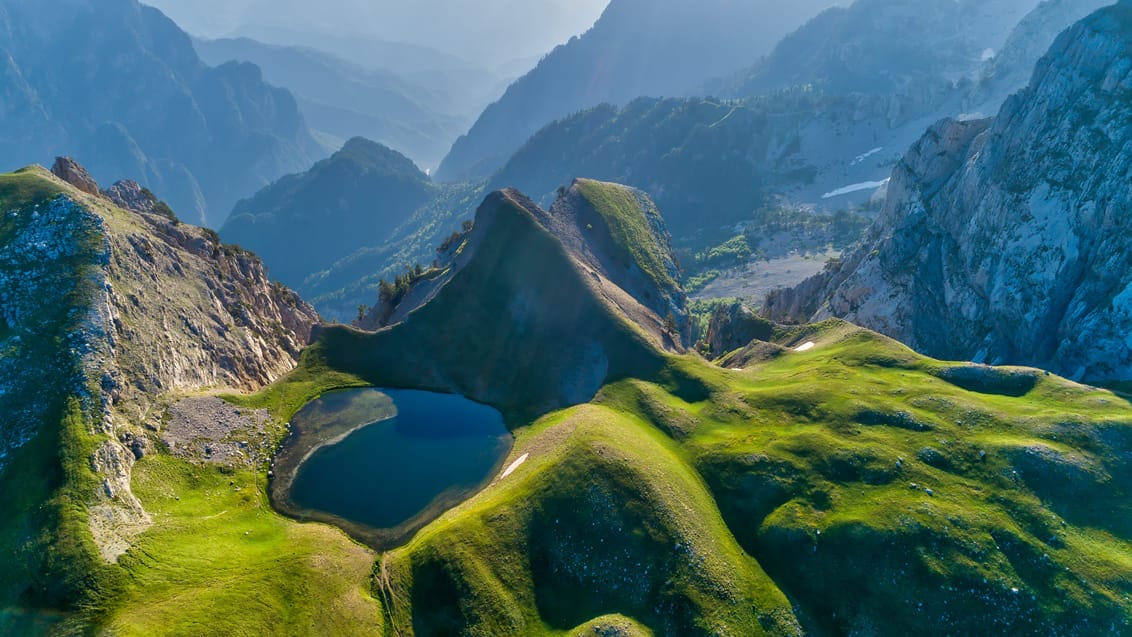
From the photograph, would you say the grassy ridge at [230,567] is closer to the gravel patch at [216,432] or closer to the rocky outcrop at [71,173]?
the gravel patch at [216,432]

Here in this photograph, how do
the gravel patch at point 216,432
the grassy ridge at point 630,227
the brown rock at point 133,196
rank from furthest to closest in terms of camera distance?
the grassy ridge at point 630,227 < the brown rock at point 133,196 < the gravel patch at point 216,432

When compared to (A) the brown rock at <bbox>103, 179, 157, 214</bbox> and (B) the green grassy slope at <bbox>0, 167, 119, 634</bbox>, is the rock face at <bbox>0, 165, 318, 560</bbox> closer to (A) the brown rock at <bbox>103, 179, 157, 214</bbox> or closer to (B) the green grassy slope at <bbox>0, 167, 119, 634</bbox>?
(B) the green grassy slope at <bbox>0, 167, 119, 634</bbox>

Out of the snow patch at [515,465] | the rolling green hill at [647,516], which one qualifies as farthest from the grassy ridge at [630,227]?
the snow patch at [515,465]

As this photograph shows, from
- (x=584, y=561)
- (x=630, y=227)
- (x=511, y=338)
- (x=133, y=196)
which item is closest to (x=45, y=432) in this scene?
(x=584, y=561)

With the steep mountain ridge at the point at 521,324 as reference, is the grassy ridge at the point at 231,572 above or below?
below

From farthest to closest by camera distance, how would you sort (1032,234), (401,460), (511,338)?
(511,338), (1032,234), (401,460)

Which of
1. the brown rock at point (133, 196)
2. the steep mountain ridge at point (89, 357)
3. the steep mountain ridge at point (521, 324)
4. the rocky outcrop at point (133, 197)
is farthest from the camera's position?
the brown rock at point (133, 196)

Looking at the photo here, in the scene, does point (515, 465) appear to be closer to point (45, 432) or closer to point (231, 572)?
point (231, 572)
